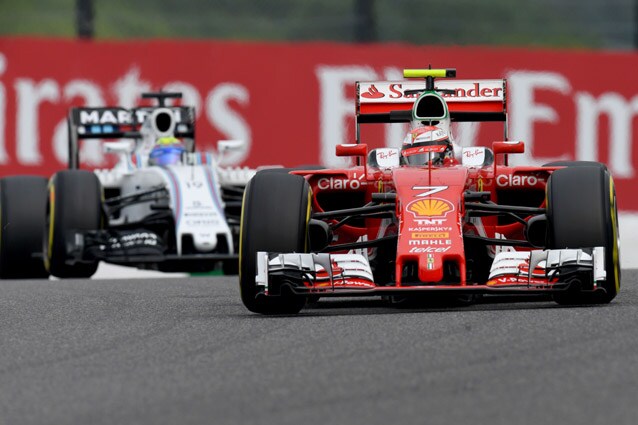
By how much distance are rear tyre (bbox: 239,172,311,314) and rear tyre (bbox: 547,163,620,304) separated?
136cm

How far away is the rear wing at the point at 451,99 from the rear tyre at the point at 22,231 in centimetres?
448

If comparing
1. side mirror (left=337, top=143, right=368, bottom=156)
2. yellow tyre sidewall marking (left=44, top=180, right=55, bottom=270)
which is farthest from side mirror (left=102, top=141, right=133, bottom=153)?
side mirror (left=337, top=143, right=368, bottom=156)

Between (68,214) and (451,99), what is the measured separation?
162 inches

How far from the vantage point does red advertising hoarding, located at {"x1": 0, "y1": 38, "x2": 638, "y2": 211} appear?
18.2 metres

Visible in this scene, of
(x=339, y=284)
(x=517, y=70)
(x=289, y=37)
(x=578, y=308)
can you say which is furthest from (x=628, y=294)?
(x=289, y=37)

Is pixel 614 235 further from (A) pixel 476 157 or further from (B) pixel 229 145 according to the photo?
(B) pixel 229 145

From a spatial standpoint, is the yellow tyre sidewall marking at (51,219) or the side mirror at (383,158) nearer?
the side mirror at (383,158)

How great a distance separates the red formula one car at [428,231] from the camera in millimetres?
9000

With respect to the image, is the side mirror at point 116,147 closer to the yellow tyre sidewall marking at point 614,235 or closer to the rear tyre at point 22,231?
the rear tyre at point 22,231

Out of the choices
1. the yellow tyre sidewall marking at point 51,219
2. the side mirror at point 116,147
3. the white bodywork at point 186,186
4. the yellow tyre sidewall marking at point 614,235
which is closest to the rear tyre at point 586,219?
the yellow tyre sidewall marking at point 614,235

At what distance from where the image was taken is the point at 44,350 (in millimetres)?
7742

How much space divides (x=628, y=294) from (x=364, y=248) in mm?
1658

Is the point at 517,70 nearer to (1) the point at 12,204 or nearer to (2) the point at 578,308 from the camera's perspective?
(1) the point at 12,204

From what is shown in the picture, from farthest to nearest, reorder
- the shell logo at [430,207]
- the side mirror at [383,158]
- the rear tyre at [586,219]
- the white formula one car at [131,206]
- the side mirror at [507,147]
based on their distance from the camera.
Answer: the white formula one car at [131,206]
the side mirror at [383,158]
the side mirror at [507,147]
the shell logo at [430,207]
the rear tyre at [586,219]
